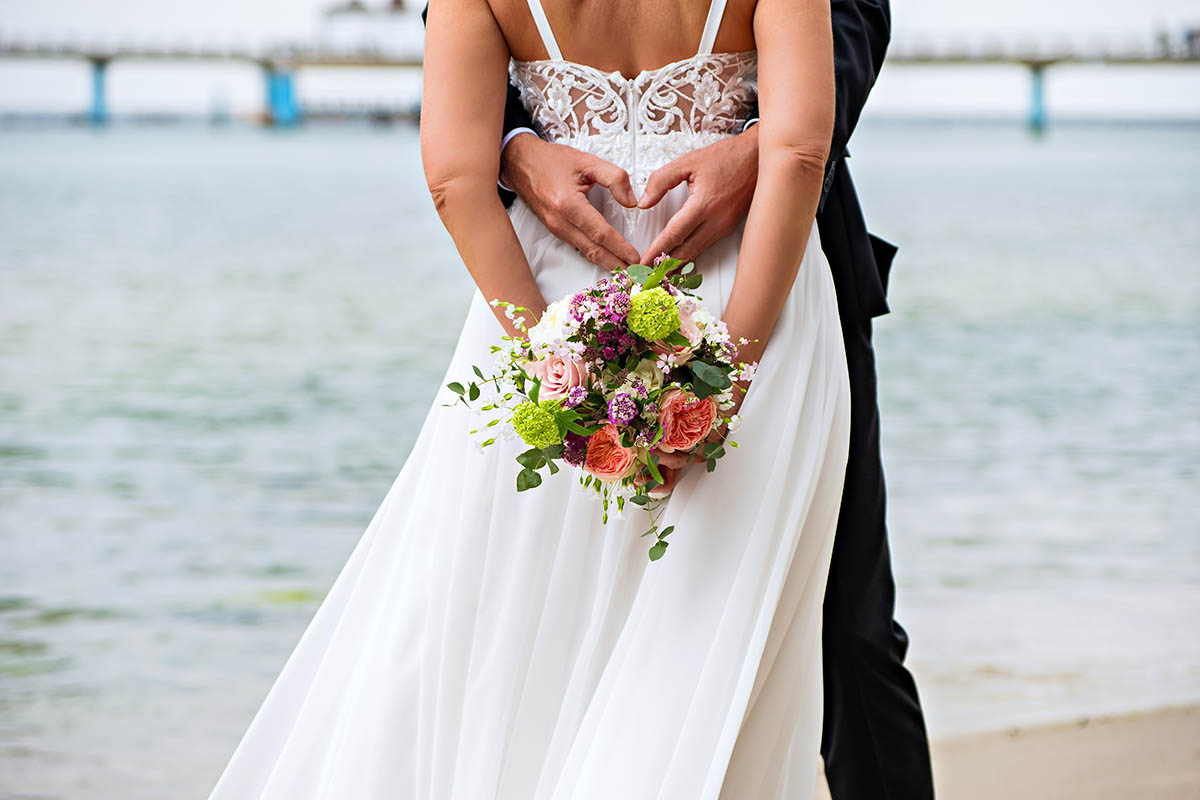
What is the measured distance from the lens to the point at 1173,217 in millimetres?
29703

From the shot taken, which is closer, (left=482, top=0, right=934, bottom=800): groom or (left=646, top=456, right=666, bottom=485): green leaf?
(left=646, top=456, right=666, bottom=485): green leaf

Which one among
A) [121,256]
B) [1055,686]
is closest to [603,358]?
[1055,686]

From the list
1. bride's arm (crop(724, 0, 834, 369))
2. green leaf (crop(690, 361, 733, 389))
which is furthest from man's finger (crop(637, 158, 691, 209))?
green leaf (crop(690, 361, 733, 389))

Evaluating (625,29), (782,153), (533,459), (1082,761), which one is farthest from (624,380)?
(1082,761)

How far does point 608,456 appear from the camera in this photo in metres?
1.78

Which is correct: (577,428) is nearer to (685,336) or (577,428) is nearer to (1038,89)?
(685,336)

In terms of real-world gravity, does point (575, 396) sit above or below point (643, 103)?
below

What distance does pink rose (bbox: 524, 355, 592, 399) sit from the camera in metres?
1.76

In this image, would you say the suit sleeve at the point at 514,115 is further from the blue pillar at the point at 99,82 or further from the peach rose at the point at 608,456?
the blue pillar at the point at 99,82

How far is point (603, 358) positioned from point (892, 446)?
7.02 metres

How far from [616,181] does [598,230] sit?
0.25 ft

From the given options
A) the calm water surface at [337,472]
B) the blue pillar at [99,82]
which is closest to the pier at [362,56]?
the blue pillar at [99,82]

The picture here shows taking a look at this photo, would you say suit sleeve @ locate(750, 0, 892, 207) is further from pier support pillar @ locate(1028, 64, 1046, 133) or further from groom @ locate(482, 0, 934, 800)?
pier support pillar @ locate(1028, 64, 1046, 133)

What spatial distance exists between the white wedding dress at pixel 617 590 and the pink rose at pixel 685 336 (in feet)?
0.73
